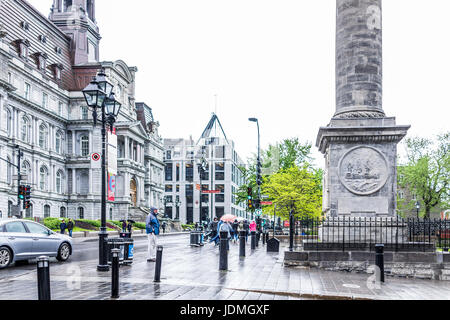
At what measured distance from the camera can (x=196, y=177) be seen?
114062mm

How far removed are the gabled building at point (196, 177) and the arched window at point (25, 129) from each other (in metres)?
55.8

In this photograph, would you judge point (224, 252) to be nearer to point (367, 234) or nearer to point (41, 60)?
point (367, 234)

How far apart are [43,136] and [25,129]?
14.8 feet

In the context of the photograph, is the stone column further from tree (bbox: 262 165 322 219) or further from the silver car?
tree (bbox: 262 165 322 219)

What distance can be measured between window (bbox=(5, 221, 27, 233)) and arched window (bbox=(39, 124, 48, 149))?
46.6m

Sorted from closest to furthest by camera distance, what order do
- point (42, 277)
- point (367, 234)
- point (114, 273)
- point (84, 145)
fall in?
1. point (42, 277)
2. point (114, 273)
3. point (367, 234)
4. point (84, 145)

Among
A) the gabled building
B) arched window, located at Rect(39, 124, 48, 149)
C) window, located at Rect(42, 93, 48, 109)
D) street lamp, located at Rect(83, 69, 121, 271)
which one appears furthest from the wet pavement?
the gabled building

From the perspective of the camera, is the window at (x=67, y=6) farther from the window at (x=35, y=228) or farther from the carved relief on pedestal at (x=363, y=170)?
the carved relief on pedestal at (x=363, y=170)

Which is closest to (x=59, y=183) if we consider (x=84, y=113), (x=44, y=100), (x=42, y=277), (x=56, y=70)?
(x=84, y=113)

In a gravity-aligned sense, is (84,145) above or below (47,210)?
above

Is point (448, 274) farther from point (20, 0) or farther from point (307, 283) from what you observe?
point (20, 0)

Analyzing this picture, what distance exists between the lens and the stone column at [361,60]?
50.9ft

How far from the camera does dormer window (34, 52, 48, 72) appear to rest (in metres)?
58.8

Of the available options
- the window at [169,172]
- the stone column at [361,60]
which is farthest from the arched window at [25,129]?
the window at [169,172]
